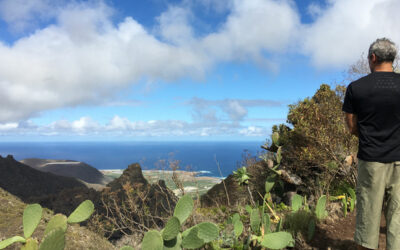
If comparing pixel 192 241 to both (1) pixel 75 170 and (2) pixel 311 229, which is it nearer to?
(2) pixel 311 229

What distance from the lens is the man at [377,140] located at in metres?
2.28

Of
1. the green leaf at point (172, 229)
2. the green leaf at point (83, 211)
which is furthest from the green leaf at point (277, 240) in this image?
the green leaf at point (83, 211)

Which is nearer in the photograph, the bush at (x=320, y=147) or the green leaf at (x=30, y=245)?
the green leaf at (x=30, y=245)

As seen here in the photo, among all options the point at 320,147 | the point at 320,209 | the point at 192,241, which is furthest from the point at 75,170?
the point at 192,241

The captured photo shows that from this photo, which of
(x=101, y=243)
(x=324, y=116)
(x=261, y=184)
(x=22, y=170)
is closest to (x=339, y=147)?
(x=324, y=116)

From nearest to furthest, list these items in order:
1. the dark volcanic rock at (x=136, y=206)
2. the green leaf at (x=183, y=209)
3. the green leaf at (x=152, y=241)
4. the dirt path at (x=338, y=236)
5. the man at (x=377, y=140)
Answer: the green leaf at (x=152, y=241)
the man at (x=377, y=140)
the green leaf at (x=183, y=209)
the dirt path at (x=338, y=236)
the dark volcanic rock at (x=136, y=206)

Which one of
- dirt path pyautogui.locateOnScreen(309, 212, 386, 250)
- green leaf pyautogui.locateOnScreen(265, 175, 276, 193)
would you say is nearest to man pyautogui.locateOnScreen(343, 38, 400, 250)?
dirt path pyautogui.locateOnScreen(309, 212, 386, 250)

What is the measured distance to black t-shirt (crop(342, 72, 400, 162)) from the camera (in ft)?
7.43

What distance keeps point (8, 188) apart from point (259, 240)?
2436 centimetres

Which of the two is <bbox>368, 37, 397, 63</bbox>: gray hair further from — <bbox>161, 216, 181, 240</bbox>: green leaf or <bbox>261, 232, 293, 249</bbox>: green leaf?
<bbox>161, 216, 181, 240</bbox>: green leaf

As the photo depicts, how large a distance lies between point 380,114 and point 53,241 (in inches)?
97.2

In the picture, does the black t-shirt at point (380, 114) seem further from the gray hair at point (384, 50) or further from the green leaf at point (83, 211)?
the green leaf at point (83, 211)

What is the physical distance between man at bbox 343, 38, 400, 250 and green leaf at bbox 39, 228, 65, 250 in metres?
2.29

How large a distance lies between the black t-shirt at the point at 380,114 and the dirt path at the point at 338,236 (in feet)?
4.67
